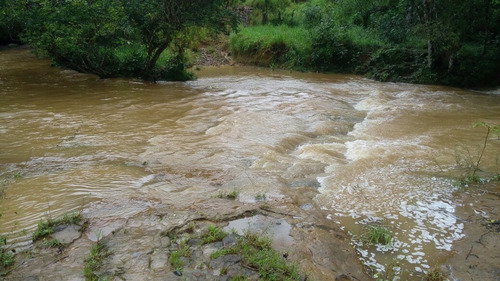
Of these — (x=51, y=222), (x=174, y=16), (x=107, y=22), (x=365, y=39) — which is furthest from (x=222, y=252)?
(x=365, y=39)

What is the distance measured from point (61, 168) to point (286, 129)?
4.29 metres

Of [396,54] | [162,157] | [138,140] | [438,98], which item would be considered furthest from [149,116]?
[396,54]

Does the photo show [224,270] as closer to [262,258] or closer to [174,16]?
[262,258]

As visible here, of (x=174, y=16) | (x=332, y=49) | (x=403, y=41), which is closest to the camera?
(x=174, y=16)

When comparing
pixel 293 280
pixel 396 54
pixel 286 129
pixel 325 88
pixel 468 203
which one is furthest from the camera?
pixel 396 54

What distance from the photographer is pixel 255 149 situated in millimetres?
6824

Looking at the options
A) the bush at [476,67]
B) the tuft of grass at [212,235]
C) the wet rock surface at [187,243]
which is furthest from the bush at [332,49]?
the tuft of grass at [212,235]

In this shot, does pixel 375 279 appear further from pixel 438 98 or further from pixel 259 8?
pixel 259 8

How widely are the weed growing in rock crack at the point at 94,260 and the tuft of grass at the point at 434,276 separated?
2785mm

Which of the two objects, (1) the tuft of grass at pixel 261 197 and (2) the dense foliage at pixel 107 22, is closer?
(1) the tuft of grass at pixel 261 197

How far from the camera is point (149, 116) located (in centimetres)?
922

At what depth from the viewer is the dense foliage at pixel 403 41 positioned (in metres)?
12.9

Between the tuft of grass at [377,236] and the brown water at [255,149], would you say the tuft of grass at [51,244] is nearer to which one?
the brown water at [255,149]

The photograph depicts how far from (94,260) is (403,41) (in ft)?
53.1
